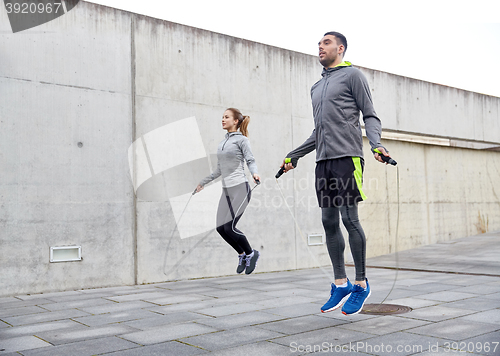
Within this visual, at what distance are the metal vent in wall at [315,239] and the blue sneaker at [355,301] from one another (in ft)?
14.8

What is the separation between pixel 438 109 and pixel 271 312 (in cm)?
793

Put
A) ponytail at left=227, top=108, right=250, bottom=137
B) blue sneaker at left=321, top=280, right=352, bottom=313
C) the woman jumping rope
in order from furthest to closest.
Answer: ponytail at left=227, top=108, right=250, bottom=137 < the woman jumping rope < blue sneaker at left=321, top=280, right=352, bottom=313

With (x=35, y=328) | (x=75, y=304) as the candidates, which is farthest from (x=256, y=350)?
(x=75, y=304)

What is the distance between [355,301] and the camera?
333 centimetres

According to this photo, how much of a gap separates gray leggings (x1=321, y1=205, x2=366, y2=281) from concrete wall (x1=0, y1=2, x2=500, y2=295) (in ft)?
11.0

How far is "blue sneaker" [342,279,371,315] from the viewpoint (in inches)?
130

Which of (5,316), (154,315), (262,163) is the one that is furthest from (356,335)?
(262,163)

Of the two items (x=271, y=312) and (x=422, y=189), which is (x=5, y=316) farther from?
(x=422, y=189)

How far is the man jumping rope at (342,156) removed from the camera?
3377mm

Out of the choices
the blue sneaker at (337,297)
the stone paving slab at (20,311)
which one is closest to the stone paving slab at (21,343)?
the stone paving slab at (20,311)

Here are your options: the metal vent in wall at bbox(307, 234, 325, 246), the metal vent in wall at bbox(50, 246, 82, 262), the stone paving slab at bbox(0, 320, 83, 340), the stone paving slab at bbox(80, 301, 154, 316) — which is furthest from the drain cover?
the metal vent in wall at bbox(307, 234, 325, 246)

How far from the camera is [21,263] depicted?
5.39 metres

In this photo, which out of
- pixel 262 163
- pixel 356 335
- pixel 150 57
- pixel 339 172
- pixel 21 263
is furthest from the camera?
pixel 262 163

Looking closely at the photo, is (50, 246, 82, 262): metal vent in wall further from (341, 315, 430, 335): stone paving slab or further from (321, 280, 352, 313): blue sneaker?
(341, 315, 430, 335): stone paving slab
